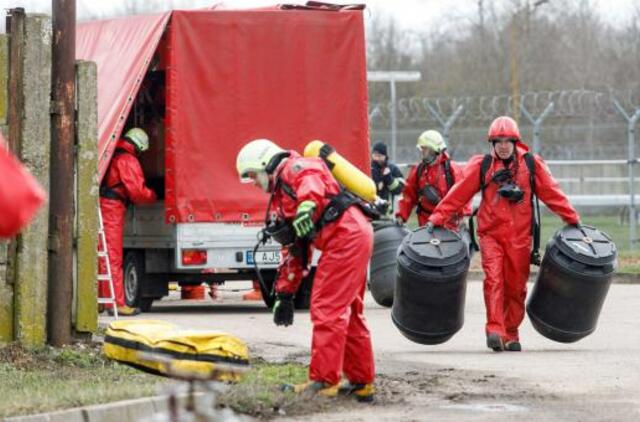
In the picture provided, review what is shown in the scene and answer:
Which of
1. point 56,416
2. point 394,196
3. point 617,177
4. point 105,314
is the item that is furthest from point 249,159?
point 617,177

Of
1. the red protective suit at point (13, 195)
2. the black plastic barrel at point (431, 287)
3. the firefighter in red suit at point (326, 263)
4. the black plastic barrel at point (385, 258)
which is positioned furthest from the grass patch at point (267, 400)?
the black plastic barrel at point (385, 258)

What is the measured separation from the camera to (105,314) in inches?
715

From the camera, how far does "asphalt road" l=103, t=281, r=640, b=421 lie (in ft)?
33.8

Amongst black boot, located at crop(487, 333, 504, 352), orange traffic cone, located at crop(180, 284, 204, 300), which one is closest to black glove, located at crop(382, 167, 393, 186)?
orange traffic cone, located at crop(180, 284, 204, 300)

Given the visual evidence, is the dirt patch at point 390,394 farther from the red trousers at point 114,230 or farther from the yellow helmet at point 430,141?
the red trousers at point 114,230

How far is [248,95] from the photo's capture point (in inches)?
698

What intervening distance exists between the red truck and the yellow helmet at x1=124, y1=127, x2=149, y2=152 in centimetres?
23

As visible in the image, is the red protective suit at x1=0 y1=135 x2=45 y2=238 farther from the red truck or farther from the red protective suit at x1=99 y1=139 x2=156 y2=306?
the red protective suit at x1=99 y1=139 x2=156 y2=306

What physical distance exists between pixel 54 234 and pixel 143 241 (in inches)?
196

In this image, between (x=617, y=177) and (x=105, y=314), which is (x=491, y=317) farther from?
(x=617, y=177)

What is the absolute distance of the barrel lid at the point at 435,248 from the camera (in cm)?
1320

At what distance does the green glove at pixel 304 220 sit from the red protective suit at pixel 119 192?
26.3 ft

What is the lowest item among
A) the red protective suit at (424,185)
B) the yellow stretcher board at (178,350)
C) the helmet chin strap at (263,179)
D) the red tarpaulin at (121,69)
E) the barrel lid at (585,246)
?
the yellow stretcher board at (178,350)

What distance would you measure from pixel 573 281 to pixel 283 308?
352cm
